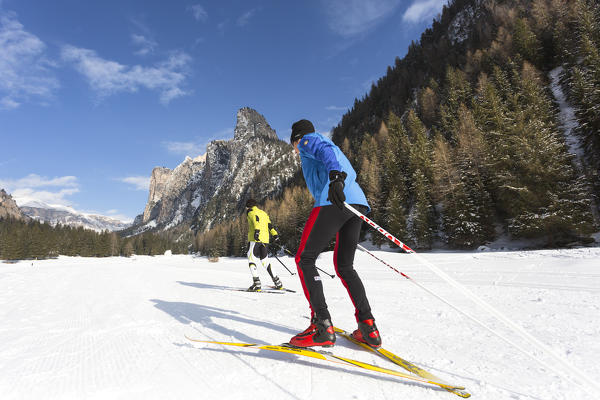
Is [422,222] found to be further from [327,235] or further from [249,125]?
[249,125]

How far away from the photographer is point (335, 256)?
2.56 metres

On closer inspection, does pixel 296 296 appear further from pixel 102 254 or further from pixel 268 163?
pixel 268 163

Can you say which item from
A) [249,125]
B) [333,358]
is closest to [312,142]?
[333,358]

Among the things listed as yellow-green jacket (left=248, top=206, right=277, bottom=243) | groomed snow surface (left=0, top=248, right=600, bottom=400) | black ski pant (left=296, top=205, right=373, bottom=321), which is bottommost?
groomed snow surface (left=0, top=248, right=600, bottom=400)

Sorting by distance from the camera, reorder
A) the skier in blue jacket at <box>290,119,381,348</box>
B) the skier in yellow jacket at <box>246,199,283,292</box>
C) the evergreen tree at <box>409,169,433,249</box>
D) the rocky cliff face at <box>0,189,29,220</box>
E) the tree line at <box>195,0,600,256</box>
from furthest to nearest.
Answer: the rocky cliff face at <box>0,189,29,220</box>, the evergreen tree at <box>409,169,433,249</box>, the tree line at <box>195,0,600,256</box>, the skier in yellow jacket at <box>246,199,283,292</box>, the skier in blue jacket at <box>290,119,381,348</box>

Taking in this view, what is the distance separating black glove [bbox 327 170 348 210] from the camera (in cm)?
217

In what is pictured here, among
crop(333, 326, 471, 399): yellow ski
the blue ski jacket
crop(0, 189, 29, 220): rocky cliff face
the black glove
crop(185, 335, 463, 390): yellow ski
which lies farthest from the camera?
crop(0, 189, 29, 220): rocky cliff face

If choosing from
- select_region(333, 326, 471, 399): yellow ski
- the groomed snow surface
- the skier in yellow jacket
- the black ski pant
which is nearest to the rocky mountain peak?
the skier in yellow jacket

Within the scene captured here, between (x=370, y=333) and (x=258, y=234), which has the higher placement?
(x=258, y=234)

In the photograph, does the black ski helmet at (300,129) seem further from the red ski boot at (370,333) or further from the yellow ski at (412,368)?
the yellow ski at (412,368)

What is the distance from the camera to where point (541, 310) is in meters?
3.03

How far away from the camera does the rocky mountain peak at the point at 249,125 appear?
182m

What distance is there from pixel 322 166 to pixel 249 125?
19368cm

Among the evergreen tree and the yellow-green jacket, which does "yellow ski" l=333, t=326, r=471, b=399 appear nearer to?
the yellow-green jacket
